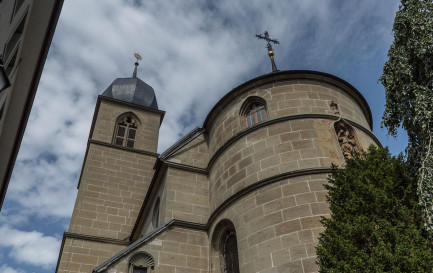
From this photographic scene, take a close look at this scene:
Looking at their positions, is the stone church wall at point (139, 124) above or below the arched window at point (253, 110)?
above

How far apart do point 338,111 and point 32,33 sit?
902 cm

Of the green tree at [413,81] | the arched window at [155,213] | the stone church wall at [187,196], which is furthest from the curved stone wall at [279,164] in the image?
the arched window at [155,213]

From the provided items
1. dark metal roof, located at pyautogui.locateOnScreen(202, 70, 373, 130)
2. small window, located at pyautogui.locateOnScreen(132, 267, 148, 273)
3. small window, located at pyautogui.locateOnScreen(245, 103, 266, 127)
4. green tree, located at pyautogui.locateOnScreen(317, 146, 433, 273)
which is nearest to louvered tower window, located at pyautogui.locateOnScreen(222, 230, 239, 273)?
small window, located at pyautogui.locateOnScreen(132, 267, 148, 273)

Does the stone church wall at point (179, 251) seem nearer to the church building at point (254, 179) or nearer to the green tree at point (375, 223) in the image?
the church building at point (254, 179)

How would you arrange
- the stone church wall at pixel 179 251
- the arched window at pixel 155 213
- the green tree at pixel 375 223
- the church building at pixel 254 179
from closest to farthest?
the green tree at pixel 375 223 < the church building at pixel 254 179 < the stone church wall at pixel 179 251 < the arched window at pixel 155 213

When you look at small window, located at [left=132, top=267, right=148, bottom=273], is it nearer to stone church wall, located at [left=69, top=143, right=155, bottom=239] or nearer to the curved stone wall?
the curved stone wall

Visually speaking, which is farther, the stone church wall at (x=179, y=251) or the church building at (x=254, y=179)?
the stone church wall at (x=179, y=251)

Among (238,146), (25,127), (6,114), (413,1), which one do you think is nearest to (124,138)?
(25,127)

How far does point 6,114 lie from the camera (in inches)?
456

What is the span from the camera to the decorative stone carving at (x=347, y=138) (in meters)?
10.3

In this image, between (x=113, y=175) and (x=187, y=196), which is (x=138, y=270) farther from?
(x=113, y=175)

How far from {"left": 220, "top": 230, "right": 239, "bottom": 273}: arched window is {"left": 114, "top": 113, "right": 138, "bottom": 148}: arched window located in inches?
538

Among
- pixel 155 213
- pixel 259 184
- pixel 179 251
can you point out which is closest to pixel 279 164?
pixel 259 184

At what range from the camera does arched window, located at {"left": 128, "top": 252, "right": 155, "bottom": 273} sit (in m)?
9.45
